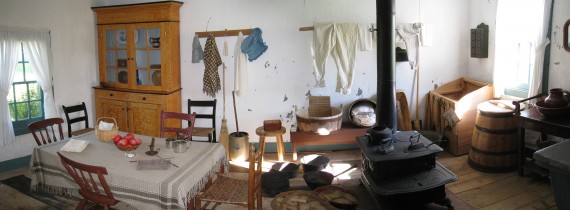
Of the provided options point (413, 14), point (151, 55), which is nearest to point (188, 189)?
point (151, 55)

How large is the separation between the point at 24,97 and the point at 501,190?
580cm

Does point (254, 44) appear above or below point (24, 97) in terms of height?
above

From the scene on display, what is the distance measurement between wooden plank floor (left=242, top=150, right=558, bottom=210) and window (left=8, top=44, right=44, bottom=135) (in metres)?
5.24

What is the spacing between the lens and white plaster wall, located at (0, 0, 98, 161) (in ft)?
15.9

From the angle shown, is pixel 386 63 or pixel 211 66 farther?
pixel 211 66

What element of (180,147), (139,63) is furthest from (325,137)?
(139,63)

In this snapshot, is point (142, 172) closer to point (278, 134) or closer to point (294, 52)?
point (278, 134)

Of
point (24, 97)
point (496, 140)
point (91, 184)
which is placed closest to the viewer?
point (91, 184)

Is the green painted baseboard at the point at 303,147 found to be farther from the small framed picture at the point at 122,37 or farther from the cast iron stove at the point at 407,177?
the small framed picture at the point at 122,37

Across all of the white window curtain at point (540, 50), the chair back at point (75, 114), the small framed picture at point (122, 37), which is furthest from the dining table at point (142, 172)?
the white window curtain at point (540, 50)

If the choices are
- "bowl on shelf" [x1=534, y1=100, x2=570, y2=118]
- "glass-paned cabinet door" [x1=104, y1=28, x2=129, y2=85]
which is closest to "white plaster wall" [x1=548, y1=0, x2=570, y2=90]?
"bowl on shelf" [x1=534, y1=100, x2=570, y2=118]

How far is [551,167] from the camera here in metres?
2.04

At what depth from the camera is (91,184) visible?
3025 mm

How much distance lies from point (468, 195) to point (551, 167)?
1996 millimetres
